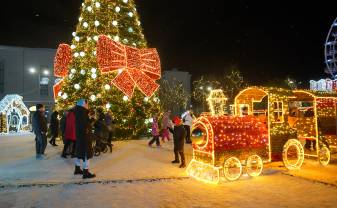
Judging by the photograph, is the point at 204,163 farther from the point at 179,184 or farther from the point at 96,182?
the point at 96,182

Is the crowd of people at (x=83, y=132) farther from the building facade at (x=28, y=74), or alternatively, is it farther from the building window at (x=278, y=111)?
the building facade at (x=28, y=74)

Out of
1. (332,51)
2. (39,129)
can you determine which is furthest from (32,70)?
(39,129)

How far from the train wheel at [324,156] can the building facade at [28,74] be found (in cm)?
4202

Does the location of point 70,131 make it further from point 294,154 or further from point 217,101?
point 217,101

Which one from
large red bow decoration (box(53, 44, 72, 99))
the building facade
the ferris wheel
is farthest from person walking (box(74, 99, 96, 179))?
the building facade

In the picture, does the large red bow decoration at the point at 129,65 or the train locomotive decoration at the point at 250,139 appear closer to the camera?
the train locomotive decoration at the point at 250,139

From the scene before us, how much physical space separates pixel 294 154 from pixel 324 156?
5.17ft

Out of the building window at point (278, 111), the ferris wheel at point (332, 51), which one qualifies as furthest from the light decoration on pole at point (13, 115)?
the building window at point (278, 111)

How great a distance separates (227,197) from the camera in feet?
25.7

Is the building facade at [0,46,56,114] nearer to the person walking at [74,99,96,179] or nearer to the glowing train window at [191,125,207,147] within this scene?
the person walking at [74,99,96,179]

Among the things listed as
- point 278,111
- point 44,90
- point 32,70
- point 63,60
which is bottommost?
point 278,111

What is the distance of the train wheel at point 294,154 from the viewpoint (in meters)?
10.9

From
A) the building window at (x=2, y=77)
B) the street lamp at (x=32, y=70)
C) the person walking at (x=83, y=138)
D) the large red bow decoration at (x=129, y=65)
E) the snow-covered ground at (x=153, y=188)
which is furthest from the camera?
the street lamp at (x=32, y=70)

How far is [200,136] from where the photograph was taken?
384 inches
